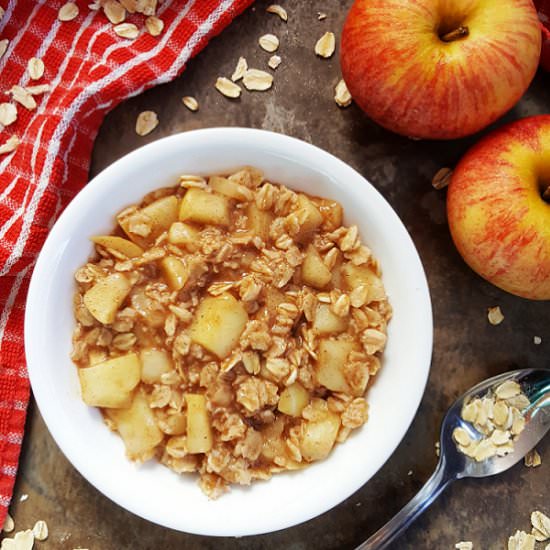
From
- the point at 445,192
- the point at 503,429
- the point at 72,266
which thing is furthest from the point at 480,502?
the point at 72,266

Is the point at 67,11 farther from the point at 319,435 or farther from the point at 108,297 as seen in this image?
the point at 319,435

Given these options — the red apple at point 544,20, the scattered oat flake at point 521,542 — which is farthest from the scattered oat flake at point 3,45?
the scattered oat flake at point 521,542

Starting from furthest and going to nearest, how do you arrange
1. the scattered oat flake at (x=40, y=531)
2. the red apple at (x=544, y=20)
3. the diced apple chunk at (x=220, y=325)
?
the scattered oat flake at (x=40, y=531) < the red apple at (x=544, y=20) < the diced apple chunk at (x=220, y=325)

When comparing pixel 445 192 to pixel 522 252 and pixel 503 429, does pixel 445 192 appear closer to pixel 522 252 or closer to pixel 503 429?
pixel 522 252

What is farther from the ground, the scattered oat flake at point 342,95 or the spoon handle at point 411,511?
the scattered oat flake at point 342,95

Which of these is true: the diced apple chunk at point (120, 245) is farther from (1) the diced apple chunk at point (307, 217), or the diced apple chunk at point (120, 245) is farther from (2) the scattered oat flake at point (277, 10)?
(2) the scattered oat flake at point (277, 10)

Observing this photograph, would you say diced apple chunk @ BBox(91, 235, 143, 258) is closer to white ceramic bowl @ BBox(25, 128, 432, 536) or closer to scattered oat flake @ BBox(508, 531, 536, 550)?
white ceramic bowl @ BBox(25, 128, 432, 536)

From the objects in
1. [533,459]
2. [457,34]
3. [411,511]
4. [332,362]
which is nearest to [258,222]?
[332,362]
